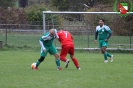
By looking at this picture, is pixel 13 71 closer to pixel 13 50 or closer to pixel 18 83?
pixel 18 83

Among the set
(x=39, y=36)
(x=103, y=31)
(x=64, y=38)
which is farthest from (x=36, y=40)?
(x=64, y=38)

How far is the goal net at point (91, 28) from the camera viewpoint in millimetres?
29469

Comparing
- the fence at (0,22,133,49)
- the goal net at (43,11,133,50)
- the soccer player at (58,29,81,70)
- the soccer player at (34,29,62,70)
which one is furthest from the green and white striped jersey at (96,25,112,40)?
the fence at (0,22,133,49)

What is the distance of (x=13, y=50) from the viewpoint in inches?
1175

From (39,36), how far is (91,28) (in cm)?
345

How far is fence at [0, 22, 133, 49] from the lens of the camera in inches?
1162

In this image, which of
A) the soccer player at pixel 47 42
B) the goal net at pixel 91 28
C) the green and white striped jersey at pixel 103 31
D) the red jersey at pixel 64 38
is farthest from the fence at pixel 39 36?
the soccer player at pixel 47 42

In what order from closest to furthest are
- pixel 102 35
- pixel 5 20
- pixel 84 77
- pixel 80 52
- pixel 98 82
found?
pixel 98 82 < pixel 84 77 < pixel 102 35 < pixel 80 52 < pixel 5 20

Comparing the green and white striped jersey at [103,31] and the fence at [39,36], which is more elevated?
the green and white striped jersey at [103,31]

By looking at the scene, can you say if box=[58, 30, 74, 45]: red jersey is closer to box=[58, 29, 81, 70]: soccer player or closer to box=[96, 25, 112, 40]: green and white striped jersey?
box=[58, 29, 81, 70]: soccer player

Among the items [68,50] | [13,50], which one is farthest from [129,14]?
[68,50]

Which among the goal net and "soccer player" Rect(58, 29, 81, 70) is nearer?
"soccer player" Rect(58, 29, 81, 70)

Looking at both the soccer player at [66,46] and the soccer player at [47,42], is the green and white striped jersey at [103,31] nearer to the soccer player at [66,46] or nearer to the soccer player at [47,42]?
the soccer player at [66,46]

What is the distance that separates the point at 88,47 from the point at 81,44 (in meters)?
0.56
